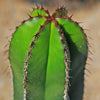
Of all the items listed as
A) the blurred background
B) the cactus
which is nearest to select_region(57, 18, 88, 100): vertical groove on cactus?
the cactus

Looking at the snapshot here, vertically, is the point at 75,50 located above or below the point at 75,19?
below

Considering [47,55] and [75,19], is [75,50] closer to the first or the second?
[47,55]

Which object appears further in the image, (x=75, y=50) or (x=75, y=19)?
(x=75, y=19)

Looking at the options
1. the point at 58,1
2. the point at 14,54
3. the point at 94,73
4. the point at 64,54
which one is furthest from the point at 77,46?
the point at 58,1

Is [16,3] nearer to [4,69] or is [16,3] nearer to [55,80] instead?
[4,69]

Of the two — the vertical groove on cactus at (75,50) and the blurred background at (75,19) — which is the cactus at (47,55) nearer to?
the vertical groove on cactus at (75,50)

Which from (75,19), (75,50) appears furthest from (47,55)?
(75,19)

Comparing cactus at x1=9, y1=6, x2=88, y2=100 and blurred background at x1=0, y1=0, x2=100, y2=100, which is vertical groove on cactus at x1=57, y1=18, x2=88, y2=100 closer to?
cactus at x1=9, y1=6, x2=88, y2=100
